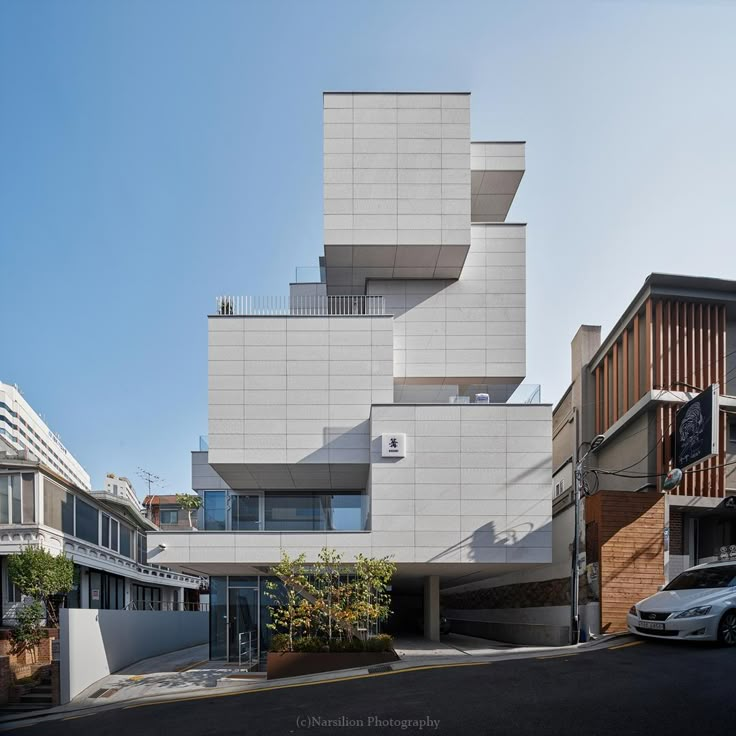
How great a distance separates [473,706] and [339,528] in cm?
1146

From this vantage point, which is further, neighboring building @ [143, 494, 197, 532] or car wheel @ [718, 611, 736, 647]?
neighboring building @ [143, 494, 197, 532]

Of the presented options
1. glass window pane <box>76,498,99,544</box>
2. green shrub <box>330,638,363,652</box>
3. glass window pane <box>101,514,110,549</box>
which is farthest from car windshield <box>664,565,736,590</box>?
glass window pane <box>101,514,110,549</box>

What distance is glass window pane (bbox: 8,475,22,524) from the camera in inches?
953

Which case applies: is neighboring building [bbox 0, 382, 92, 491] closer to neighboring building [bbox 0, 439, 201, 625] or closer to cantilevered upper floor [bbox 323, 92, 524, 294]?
neighboring building [bbox 0, 439, 201, 625]

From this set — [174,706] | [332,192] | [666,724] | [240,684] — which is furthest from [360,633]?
[332,192]

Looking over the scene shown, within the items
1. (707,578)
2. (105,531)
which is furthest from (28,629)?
(707,578)

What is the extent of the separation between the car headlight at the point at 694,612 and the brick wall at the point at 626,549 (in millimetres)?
5044

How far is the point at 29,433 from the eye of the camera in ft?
484

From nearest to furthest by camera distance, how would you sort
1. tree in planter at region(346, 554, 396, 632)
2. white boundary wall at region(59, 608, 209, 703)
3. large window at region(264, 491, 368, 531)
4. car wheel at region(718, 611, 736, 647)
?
car wheel at region(718, 611, 736, 647) < tree in planter at region(346, 554, 396, 632) < white boundary wall at region(59, 608, 209, 703) < large window at region(264, 491, 368, 531)

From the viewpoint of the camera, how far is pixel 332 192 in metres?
25.6

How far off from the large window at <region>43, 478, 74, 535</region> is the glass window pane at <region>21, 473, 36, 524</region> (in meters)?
0.53

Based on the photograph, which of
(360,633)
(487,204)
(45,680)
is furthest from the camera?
(487,204)

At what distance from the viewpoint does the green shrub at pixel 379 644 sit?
1672cm

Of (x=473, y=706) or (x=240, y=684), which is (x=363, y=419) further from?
(x=473, y=706)
